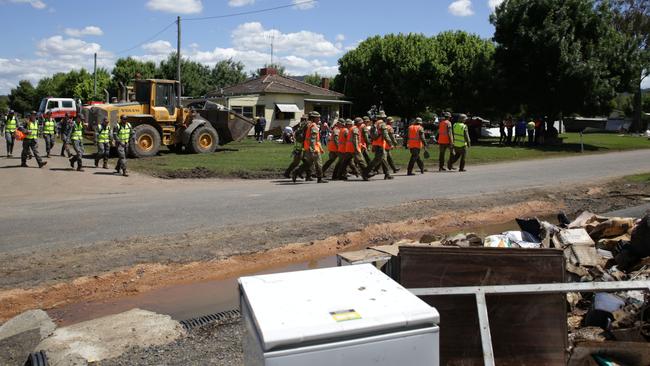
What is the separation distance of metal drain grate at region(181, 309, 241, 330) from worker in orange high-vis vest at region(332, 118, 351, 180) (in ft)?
35.0

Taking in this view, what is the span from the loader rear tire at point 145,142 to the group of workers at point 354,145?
720 centimetres

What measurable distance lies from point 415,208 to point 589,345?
828 cm

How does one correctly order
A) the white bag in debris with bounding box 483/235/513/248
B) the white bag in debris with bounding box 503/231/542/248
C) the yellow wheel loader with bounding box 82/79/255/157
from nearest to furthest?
the white bag in debris with bounding box 483/235/513/248 → the white bag in debris with bounding box 503/231/542/248 → the yellow wheel loader with bounding box 82/79/255/157

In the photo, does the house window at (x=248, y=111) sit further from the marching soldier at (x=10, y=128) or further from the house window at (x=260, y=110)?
the marching soldier at (x=10, y=128)

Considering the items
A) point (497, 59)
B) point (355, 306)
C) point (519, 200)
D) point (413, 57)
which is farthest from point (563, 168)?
point (413, 57)

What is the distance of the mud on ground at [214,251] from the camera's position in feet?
24.0

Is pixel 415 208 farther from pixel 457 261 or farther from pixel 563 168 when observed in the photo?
pixel 563 168

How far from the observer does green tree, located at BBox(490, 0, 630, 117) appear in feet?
102

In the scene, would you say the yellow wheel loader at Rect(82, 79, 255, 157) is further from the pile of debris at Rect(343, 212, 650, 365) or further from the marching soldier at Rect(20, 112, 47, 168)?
the pile of debris at Rect(343, 212, 650, 365)

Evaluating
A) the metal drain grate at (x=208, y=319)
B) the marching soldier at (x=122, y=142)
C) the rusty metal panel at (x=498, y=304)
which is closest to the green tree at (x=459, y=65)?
the marching soldier at (x=122, y=142)

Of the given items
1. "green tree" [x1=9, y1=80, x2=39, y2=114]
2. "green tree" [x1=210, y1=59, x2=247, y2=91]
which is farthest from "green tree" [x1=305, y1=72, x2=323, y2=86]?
"green tree" [x1=9, y1=80, x2=39, y2=114]

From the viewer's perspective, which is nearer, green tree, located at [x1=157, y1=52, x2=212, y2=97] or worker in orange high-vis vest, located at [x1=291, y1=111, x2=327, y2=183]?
worker in orange high-vis vest, located at [x1=291, y1=111, x2=327, y2=183]

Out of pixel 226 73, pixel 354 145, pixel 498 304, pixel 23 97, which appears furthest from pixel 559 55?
pixel 23 97

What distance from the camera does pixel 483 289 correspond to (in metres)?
3.57
